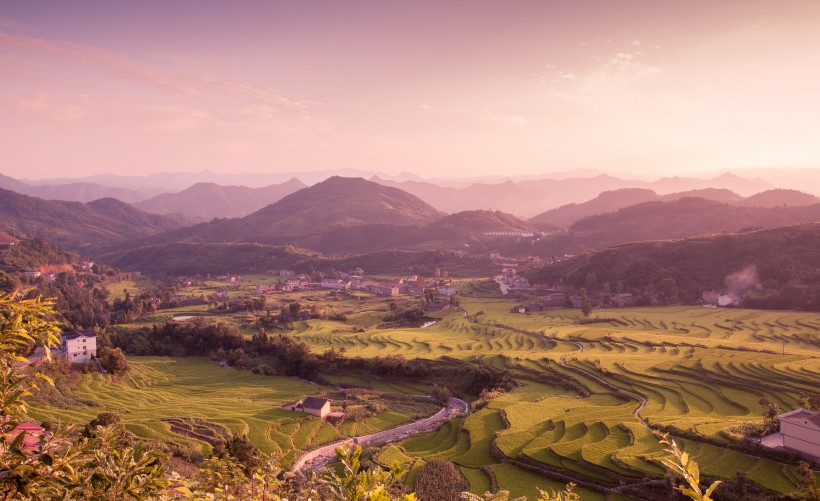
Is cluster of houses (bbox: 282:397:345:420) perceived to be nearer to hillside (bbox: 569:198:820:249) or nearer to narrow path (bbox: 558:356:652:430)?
narrow path (bbox: 558:356:652:430)

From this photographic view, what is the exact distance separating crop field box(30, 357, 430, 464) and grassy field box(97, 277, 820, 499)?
0.21 m

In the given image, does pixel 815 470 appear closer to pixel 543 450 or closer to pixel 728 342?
pixel 543 450

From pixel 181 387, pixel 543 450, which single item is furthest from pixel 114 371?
pixel 543 450

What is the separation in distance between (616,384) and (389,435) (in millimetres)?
17912

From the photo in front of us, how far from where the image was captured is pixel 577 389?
3978cm

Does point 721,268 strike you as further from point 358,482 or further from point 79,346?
point 358,482

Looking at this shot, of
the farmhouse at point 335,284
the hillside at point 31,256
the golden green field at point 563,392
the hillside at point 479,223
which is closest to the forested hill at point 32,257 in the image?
the hillside at point 31,256

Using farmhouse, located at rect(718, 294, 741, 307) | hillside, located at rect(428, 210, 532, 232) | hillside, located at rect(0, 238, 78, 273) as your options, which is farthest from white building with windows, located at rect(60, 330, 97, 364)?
hillside, located at rect(428, 210, 532, 232)

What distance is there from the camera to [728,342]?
47469 mm

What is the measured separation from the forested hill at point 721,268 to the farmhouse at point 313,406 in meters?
56.8

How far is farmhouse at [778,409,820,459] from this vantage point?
24031mm

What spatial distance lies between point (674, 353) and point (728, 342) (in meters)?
6.28

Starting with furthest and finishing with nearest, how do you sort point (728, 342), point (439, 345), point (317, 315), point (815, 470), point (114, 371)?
point (317, 315) → point (439, 345) → point (114, 371) → point (728, 342) → point (815, 470)

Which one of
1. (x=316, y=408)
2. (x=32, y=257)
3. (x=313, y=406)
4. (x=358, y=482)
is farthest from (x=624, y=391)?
(x=32, y=257)
